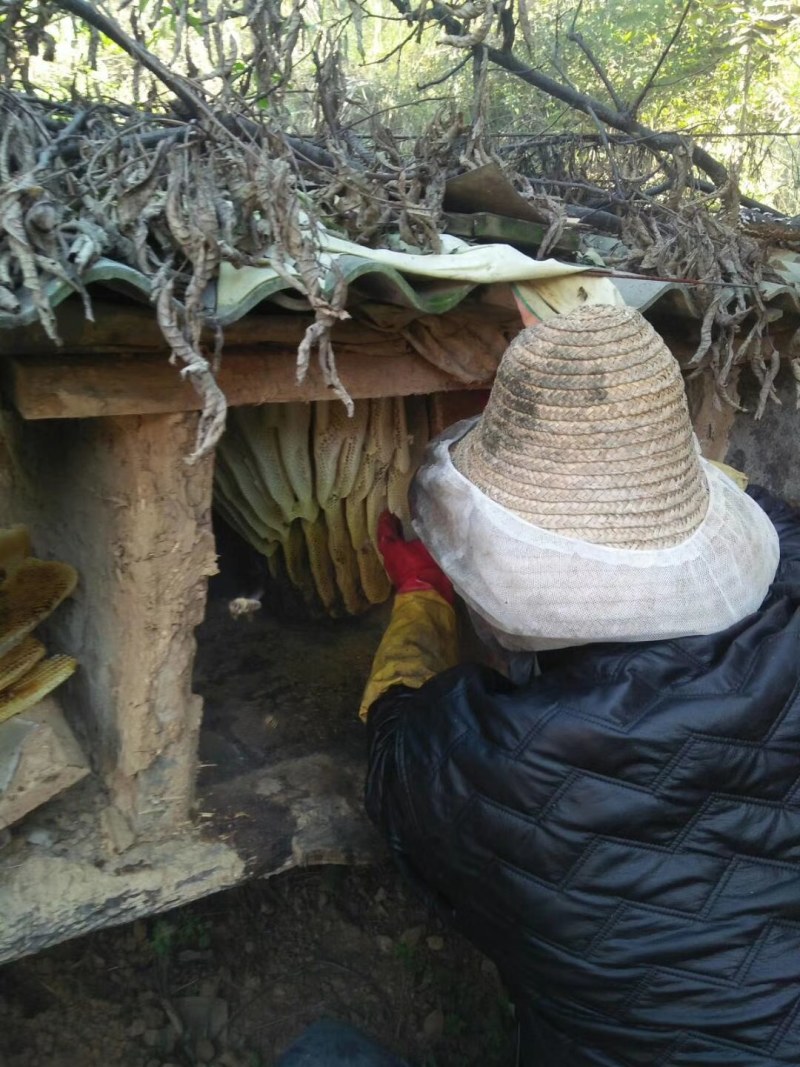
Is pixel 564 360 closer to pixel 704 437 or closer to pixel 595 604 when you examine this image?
pixel 595 604

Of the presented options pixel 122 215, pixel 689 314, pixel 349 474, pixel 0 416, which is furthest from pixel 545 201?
pixel 0 416

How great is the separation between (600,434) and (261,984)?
2.15 metres

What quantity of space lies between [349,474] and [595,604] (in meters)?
0.92

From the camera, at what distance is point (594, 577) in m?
1.35

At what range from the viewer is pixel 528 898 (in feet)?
4.66

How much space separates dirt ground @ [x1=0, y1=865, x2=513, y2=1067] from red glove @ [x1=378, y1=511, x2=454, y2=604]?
4.31 feet

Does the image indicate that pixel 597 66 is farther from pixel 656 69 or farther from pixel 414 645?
pixel 414 645

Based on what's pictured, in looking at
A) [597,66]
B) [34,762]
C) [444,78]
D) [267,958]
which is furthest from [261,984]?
[597,66]

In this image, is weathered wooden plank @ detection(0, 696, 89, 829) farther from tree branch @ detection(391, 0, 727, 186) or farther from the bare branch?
tree branch @ detection(391, 0, 727, 186)

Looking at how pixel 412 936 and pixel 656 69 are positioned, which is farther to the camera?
pixel 656 69

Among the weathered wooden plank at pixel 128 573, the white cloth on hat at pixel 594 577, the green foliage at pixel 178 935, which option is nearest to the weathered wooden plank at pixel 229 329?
the weathered wooden plank at pixel 128 573

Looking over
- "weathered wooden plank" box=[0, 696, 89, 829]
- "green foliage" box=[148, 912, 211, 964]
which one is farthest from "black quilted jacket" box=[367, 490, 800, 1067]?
"green foliage" box=[148, 912, 211, 964]

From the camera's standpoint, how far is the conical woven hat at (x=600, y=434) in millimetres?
1398

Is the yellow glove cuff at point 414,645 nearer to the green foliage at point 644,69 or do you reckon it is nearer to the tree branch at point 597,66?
the tree branch at point 597,66
